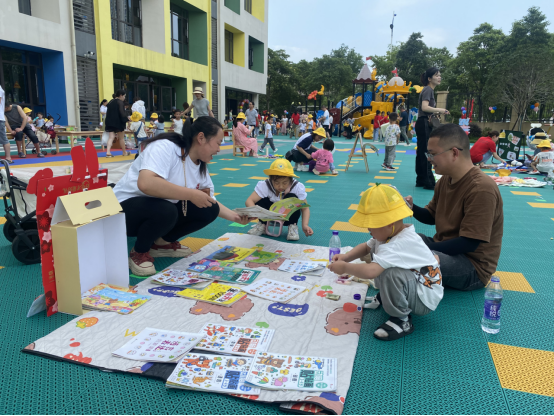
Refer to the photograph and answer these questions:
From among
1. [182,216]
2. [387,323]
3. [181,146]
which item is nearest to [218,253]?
[182,216]

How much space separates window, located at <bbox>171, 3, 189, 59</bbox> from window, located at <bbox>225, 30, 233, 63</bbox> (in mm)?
4665

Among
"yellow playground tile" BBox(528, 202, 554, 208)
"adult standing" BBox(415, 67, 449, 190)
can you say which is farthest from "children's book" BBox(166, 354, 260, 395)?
"yellow playground tile" BBox(528, 202, 554, 208)

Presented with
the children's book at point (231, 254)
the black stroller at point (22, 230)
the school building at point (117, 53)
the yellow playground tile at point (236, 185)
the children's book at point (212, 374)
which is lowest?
the children's book at point (212, 374)

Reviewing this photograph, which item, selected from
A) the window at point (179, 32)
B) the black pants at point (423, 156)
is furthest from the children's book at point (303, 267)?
the window at point (179, 32)

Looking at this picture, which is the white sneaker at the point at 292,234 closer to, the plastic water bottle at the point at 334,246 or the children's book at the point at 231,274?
the plastic water bottle at the point at 334,246

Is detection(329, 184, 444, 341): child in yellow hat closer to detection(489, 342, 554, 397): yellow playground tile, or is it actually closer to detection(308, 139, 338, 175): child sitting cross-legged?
detection(489, 342, 554, 397): yellow playground tile

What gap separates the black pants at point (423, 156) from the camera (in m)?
6.60

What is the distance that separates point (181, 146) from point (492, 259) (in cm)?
242

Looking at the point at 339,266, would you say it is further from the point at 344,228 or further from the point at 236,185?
the point at 236,185

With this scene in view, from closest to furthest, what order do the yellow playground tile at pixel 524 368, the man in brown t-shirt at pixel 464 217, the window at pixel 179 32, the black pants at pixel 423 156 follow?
the yellow playground tile at pixel 524 368, the man in brown t-shirt at pixel 464 217, the black pants at pixel 423 156, the window at pixel 179 32

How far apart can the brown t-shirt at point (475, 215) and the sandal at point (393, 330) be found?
72cm

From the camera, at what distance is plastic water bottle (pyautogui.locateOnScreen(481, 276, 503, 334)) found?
2.18 m

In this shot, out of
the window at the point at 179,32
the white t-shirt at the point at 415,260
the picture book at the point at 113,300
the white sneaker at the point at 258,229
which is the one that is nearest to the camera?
the white t-shirt at the point at 415,260

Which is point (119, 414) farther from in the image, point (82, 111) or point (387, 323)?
point (82, 111)
